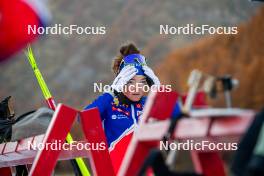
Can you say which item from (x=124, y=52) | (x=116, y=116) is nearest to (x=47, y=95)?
(x=116, y=116)

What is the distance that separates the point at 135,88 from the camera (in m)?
5.45

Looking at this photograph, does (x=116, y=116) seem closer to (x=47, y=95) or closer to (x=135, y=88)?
(x=135, y=88)

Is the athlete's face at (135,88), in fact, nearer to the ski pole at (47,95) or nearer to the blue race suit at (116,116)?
the blue race suit at (116,116)

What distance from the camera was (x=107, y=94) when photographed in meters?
5.54

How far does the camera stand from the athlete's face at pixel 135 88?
5395 mm

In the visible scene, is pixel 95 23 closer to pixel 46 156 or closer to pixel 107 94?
pixel 107 94

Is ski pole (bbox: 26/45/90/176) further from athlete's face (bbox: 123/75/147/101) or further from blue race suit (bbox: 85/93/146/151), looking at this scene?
athlete's face (bbox: 123/75/147/101)

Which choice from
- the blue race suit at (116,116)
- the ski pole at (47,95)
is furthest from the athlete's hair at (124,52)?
the ski pole at (47,95)

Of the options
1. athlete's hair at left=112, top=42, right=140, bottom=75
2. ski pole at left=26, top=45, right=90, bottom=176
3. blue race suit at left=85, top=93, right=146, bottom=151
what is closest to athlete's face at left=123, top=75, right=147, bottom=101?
blue race suit at left=85, top=93, right=146, bottom=151

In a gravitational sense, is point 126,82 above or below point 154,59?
above

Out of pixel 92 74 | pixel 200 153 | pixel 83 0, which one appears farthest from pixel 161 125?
pixel 83 0

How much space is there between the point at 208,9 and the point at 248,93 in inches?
74.7

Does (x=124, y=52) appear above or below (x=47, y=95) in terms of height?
above

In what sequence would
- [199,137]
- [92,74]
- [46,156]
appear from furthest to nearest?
[92,74] < [46,156] < [199,137]
